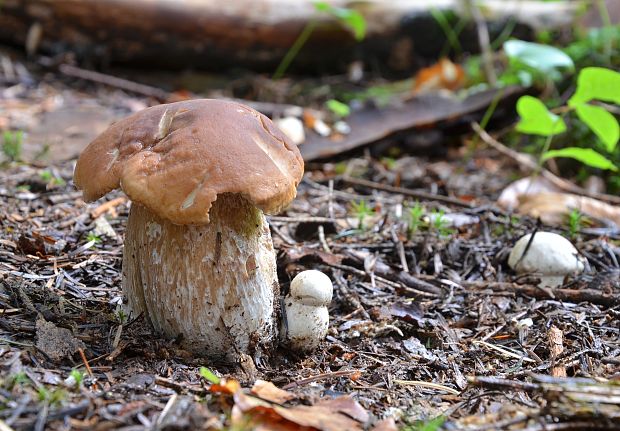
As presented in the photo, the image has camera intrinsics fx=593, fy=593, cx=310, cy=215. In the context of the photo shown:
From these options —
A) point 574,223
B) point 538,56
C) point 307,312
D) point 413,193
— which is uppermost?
point 538,56

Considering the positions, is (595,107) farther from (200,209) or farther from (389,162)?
(200,209)

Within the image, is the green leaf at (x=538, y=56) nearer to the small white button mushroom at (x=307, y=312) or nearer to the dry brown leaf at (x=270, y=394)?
the small white button mushroom at (x=307, y=312)

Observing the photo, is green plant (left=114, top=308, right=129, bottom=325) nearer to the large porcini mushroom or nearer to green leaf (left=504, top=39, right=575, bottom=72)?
the large porcini mushroom

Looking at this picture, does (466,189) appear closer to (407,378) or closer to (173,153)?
(407,378)

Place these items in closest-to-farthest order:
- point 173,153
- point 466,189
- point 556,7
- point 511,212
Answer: point 173,153, point 511,212, point 466,189, point 556,7

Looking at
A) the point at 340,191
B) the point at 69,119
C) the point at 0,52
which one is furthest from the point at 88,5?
the point at 340,191

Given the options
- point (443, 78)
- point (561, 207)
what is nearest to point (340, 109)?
point (443, 78)

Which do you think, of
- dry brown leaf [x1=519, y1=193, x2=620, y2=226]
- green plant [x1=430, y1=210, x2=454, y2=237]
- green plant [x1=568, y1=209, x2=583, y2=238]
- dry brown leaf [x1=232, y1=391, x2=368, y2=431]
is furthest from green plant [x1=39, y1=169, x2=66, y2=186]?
green plant [x1=568, y1=209, x2=583, y2=238]
